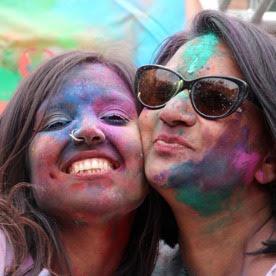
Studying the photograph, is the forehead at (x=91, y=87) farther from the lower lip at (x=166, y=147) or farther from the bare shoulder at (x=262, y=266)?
the bare shoulder at (x=262, y=266)

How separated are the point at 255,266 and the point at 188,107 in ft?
1.85

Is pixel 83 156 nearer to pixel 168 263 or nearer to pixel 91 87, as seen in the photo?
pixel 91 87

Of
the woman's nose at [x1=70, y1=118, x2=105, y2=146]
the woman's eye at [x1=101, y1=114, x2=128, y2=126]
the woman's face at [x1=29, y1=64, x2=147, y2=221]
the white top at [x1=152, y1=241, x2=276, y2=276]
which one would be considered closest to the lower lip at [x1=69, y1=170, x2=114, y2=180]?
the woman's face at [x1=29, y1=64, x2=147, y2=221]

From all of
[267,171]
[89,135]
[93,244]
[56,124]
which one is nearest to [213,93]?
[267,171]

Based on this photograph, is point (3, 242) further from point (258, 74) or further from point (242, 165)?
point (258, 74)

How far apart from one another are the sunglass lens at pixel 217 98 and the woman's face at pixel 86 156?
28 cm

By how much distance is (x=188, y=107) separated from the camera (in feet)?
6.90

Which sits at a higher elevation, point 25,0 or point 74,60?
point 74,60

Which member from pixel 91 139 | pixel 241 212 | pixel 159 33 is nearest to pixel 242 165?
pixel 241 212

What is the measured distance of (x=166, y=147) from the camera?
2121 millimetres

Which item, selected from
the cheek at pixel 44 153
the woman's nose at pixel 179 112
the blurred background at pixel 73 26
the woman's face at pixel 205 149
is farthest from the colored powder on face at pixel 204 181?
the blurred background at pixel 73 26

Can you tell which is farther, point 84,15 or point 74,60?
point 84,15

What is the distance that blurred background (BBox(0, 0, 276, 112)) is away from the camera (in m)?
3.48

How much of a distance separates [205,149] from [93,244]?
1.89 ft
